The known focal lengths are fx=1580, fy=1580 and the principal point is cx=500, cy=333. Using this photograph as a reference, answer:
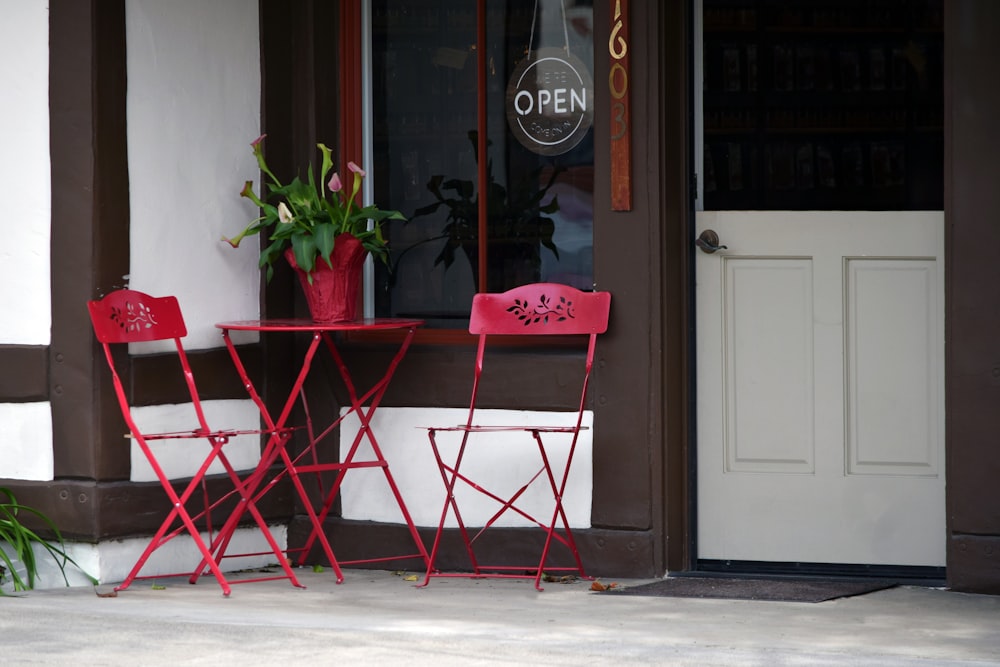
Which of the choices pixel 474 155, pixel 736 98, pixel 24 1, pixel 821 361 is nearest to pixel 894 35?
pixel 736 98

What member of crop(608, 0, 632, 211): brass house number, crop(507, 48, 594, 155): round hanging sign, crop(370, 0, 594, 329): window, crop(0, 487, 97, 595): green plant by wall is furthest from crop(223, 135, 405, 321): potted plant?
crop(0, 487, 97, 595): green plant by wall

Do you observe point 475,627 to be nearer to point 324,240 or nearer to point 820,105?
point 324,240

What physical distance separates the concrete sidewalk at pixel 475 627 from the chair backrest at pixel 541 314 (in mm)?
791

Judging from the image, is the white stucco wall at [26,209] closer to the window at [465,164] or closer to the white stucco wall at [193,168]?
the white stucco wall at [193,168]

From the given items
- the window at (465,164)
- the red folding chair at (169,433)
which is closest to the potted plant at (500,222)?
the window at (465,164)

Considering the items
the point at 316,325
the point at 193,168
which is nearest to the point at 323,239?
the point at 316,325

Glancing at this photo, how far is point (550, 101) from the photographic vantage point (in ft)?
19.0

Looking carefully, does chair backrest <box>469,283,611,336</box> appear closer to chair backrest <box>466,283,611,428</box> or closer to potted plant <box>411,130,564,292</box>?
chair backrest <box>466,283,611,428</box>

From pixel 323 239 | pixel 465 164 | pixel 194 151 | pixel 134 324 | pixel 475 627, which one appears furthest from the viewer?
pixel 465 164

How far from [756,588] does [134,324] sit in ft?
7.55

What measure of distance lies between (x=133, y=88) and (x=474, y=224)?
133 centimetres

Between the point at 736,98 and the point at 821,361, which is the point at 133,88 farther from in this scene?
the point at 821,361

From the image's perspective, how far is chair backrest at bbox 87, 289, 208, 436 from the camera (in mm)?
5352

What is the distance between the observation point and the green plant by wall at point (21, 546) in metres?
5.40
